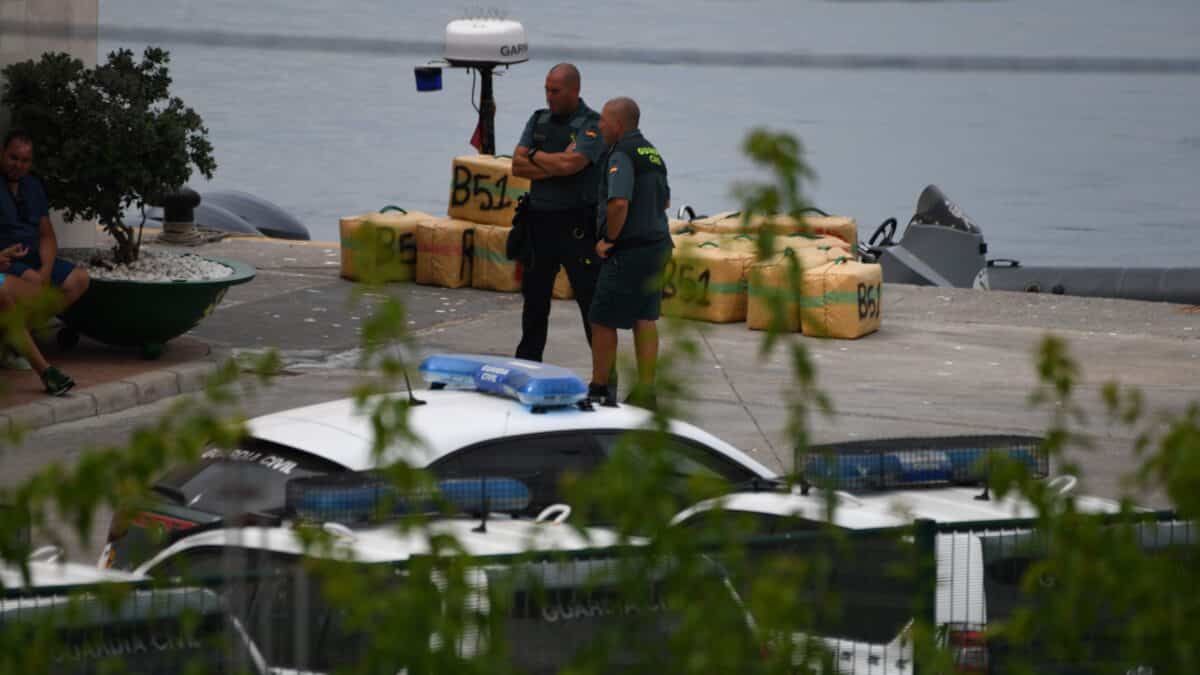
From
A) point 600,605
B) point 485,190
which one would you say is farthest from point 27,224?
point 600,605

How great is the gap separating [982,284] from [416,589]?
19.8 meters

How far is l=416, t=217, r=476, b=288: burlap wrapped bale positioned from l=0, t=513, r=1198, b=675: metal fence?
32.2 feet

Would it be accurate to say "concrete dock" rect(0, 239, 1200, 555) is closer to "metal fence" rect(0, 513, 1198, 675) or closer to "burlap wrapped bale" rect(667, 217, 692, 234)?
"burlap wrapped bale" rect(667, 217, 692, 234)

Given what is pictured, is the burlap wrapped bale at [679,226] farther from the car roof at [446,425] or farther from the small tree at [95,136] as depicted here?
the car roof at [446,425]

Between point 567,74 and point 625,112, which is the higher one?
point 567,74

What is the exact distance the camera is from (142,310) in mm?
11164

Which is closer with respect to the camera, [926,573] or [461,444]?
[926,573]

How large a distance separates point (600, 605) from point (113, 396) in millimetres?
7313

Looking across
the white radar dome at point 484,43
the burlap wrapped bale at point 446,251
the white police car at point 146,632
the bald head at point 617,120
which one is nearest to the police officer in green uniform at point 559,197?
the bald head at point 617,120

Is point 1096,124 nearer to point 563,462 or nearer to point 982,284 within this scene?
point 982,284

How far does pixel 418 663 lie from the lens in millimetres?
2676

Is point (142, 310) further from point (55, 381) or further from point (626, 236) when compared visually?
point (626, 236)

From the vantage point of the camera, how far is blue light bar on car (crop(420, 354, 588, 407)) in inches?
258

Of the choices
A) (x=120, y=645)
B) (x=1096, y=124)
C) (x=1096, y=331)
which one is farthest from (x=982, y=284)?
(x=1096, y=124)
